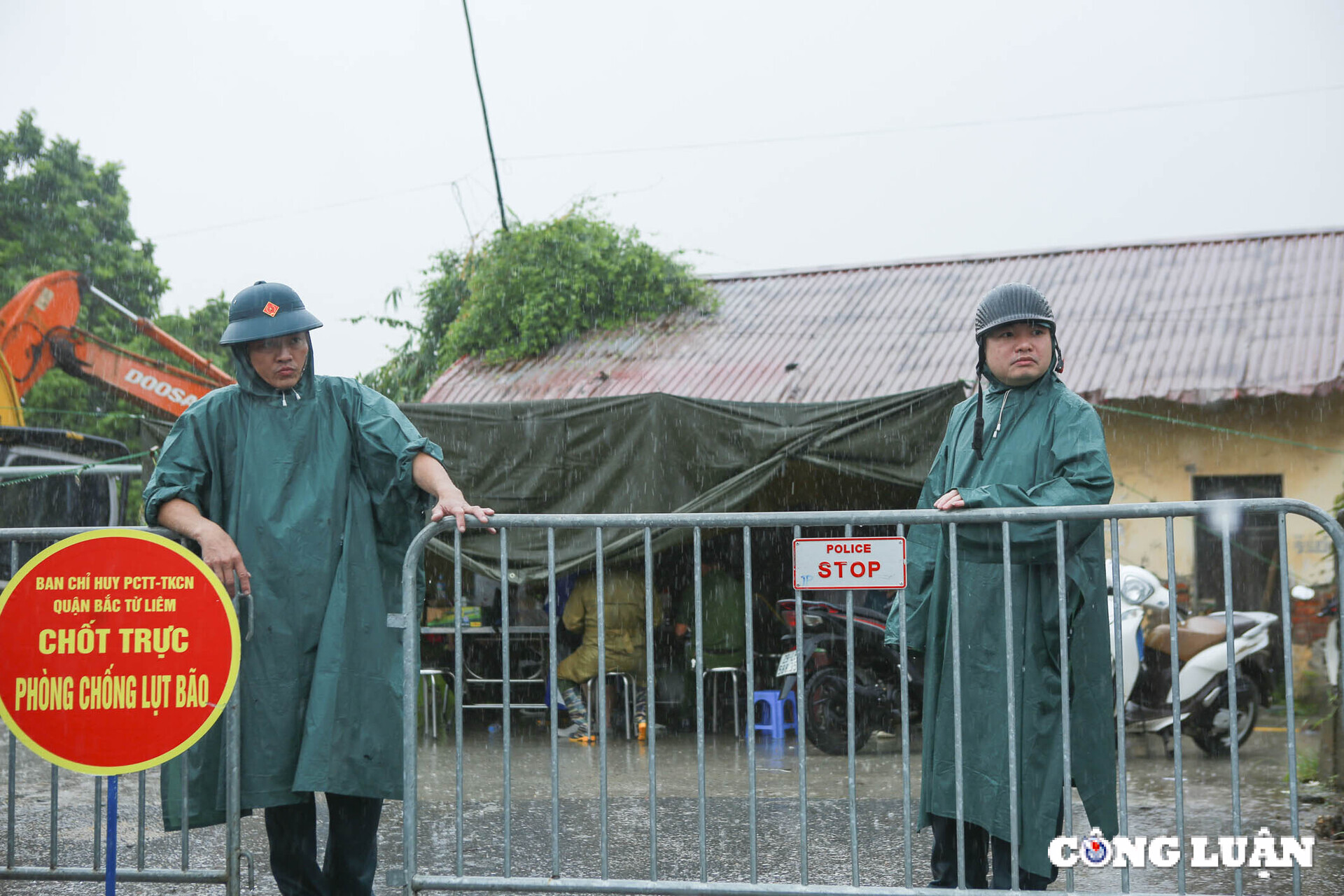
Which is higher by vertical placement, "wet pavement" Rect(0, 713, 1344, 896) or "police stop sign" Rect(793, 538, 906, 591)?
"police stop sign" Rect(793, 538, 906, 591)

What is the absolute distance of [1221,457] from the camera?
13617 mm

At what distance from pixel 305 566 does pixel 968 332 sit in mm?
12541

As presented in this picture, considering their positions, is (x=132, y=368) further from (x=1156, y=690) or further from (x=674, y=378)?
(x=1156, y=690)

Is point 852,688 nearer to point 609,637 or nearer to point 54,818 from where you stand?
point 54,818

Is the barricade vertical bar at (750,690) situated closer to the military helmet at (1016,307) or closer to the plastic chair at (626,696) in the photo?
the military helmet at (1016,307)

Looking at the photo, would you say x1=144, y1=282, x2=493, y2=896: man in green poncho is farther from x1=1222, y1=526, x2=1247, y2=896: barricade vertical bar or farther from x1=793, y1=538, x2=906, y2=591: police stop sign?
x1=1222, y1=526, x2=1247, y2=896: barricade vertical bar

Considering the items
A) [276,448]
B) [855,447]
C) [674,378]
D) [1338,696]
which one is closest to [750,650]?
[276,448]

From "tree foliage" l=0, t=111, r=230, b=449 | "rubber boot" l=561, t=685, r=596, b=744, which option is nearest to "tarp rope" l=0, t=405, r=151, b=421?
"tree foliage" l=0, t=111, r=230, b=449

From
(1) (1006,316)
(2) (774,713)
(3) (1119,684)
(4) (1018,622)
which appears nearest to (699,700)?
(4) (1018,622)

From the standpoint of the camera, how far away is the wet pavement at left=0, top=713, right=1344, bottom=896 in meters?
4.97

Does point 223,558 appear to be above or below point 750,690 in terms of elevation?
above

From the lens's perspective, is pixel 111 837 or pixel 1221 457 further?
pixel 1221 457

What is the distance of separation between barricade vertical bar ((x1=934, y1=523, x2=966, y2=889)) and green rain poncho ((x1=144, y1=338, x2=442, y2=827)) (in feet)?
5.18

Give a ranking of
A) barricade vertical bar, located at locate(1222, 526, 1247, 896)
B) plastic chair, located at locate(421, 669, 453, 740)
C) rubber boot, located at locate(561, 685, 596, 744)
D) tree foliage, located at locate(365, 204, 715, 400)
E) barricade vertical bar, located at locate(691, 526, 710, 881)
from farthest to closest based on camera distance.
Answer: tree foliage, located at locate(365, 204, 715, 400), plastic chair, located at locate(421, 669, 453, 740), rubber boot, located at locate(561, 685, 596, 744), barricade vertical bar, located at locate(691, 526, 710, 881), barricade vertical bar, located at locate(1222, 526, 1247, 896)
